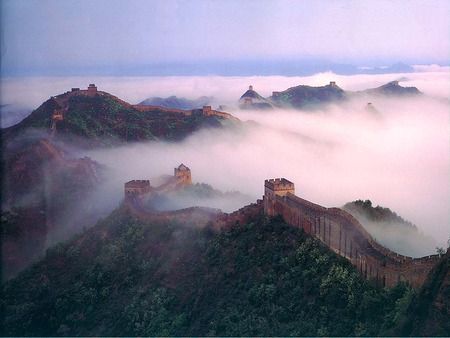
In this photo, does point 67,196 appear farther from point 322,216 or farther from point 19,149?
point 322,216

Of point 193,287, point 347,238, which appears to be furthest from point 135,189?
point 347,238

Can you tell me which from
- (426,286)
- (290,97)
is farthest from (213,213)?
(290,97)

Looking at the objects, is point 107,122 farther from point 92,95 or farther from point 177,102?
point 177,102

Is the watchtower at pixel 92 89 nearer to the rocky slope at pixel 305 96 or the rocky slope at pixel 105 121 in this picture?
the rocky slope at pixel 105 121

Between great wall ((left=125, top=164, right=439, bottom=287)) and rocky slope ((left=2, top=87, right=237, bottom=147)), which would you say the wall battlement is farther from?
rocky slope ((left=2, top=87, right=237, bottom=147))

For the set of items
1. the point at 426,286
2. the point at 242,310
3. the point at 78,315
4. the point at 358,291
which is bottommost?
the point at 78,315

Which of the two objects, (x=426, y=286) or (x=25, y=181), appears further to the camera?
(x=25, y=181)

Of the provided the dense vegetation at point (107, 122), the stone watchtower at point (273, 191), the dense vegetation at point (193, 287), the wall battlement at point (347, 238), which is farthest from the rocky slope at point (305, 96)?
the wall battlement at point (347, 238)

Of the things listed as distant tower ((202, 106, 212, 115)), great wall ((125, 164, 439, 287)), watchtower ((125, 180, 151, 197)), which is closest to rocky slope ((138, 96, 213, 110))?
distant tower ((202, 106, 212, 115))
